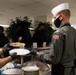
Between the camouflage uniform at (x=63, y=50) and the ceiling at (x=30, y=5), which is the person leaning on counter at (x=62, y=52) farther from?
the ceiling at (x=30, y=5)

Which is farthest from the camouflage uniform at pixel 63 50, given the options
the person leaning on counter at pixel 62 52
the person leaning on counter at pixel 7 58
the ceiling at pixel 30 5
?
the ceiling at pixel 30 5

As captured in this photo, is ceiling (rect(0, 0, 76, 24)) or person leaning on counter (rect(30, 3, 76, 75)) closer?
person leaning on counter (rect(30, 3, 76, 75))

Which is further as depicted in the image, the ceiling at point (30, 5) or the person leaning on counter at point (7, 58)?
the ceiling at point (30, 5)

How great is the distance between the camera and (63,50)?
1541mm

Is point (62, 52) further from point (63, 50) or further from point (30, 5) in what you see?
point (30, 5)

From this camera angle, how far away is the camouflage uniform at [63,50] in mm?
1498

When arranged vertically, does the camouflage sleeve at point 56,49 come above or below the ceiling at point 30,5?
below

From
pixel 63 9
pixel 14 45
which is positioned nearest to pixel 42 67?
pixel 14 45

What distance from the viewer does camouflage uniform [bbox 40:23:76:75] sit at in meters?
1.50

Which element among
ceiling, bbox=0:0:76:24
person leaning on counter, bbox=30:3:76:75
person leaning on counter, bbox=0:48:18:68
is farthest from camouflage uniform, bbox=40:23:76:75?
ceiling, bbox=0:0:76:24

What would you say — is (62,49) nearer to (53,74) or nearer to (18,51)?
(53,74)

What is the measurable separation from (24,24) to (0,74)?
3.26 metres

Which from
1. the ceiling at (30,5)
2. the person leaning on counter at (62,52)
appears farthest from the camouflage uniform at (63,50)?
the ceiling at (30,5)

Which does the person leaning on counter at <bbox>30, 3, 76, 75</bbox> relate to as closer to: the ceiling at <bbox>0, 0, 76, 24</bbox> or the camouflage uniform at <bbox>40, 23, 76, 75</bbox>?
the camouflage uniform at <bbox>40, 23, 76, 75</bbox>
